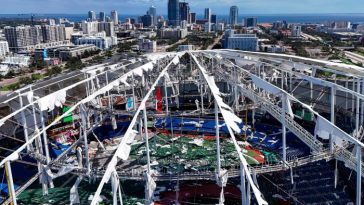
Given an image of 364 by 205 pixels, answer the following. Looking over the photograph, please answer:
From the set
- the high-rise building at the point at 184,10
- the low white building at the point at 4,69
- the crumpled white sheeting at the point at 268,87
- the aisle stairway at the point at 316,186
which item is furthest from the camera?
the high-rise building at the point at 184,10

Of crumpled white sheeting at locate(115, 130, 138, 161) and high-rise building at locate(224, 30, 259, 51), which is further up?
high-rise building at locate(224, 30, 259, 51)

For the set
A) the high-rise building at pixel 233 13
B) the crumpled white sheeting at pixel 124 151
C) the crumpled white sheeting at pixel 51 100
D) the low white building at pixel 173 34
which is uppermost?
the high-rise building at pixel 233 13

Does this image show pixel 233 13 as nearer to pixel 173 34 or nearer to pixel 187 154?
pixel 173 34

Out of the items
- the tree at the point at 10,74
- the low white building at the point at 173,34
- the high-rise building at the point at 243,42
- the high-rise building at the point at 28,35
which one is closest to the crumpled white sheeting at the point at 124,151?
the tree at the point at 10,74

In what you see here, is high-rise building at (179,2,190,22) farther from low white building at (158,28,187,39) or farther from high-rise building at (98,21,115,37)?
low white building at (158,28,187,39)

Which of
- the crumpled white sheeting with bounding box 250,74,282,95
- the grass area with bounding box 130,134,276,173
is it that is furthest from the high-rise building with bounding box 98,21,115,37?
the crumpled white sheeting with bounding box 250,74,282,95

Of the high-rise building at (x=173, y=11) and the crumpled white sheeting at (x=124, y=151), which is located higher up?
the high-rise building at (x=173, y=11)

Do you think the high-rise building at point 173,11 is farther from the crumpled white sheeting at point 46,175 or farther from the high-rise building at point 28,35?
the crumpled white sheeting at point 46,175

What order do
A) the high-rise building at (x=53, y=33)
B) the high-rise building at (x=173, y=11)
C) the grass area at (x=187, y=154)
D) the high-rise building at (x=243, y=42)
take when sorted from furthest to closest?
the high-rise building at (x=173, y=11), the high-rise building at (x=53, y=33), the high-rise building at (x=243, y=42), the grass area at (x=187, y=154)

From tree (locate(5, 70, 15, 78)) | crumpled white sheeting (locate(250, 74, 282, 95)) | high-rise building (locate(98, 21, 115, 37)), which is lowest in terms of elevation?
tree (locate(5, 70, 15, 78))

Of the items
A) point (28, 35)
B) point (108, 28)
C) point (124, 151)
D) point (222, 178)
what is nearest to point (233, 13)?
point (108, 28)

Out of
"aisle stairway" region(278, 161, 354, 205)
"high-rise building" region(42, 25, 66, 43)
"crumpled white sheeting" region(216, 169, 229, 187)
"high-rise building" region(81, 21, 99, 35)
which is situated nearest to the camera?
"crumpled white sheeting" region(216, 169, 229, 187)
